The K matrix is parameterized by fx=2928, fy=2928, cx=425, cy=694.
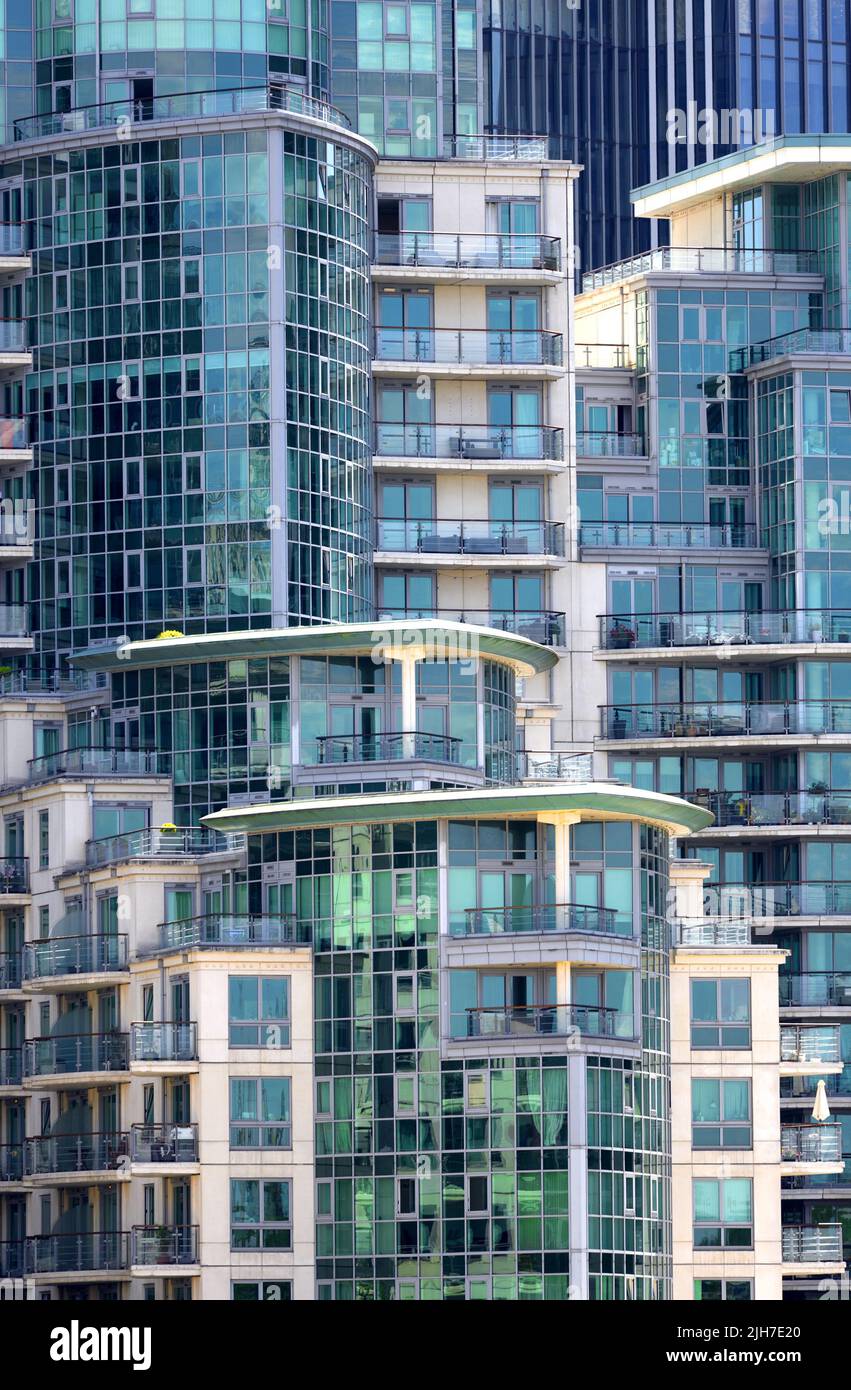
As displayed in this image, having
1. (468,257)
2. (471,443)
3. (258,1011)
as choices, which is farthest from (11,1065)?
(468,257)

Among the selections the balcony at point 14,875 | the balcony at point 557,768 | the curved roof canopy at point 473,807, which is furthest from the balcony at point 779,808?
the balcony at point 14,875

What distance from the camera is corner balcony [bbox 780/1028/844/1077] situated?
93.4 m

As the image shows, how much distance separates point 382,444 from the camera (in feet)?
365

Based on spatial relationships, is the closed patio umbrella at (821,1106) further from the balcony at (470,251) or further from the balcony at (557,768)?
the balcony at (470,251)

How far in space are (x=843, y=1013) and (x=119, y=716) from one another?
29034 mm

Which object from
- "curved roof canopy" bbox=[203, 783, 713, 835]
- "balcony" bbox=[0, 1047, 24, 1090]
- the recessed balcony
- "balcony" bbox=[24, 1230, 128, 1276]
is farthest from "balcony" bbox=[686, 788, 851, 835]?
"balcony" bbox=[24, 1230, 128, 1276]

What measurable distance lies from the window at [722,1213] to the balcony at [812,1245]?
13.5 feet

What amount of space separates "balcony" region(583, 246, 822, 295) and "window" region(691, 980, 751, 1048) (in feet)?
125

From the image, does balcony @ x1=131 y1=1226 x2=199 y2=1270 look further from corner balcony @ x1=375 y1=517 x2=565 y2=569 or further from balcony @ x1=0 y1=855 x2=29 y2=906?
corner balcony @ x1=375 y1=517 x2=565 y2=569

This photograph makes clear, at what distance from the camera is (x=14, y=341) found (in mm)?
105750

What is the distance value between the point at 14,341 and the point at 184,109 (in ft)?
33.9

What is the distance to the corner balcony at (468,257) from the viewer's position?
11262cm
